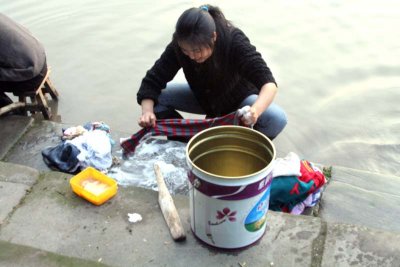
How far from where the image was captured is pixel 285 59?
4730mm

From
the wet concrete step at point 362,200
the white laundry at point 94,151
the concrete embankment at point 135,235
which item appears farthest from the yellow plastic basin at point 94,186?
the wet concrete step at point 362,200

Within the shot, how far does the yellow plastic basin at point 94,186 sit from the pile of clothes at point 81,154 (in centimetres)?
40

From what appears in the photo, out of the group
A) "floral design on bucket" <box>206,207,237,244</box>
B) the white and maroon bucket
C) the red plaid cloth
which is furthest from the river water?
"floral design on bucket" <box>206,207,237,244</box>

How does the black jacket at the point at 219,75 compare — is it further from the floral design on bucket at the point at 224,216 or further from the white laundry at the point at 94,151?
the floral design on bucket at the point at 224,216

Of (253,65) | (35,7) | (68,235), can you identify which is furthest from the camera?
(35,7)

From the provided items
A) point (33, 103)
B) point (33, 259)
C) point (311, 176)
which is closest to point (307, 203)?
point (311, 176)

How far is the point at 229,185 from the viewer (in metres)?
1.61

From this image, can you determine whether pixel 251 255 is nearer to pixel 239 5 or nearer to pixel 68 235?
pixel 68 235

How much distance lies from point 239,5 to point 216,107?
10.9 feet

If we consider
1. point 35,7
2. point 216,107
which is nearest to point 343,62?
point 216,107

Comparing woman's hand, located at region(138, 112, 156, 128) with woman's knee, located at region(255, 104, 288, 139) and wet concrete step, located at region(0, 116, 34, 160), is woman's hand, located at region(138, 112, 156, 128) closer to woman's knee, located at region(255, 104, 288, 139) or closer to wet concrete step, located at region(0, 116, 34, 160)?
woman's knee, located at region(255, 104, 288, 139)

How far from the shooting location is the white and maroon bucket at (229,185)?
1.64 meters

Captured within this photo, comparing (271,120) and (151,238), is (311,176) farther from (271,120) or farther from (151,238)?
(151,238)

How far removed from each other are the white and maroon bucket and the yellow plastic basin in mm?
527
